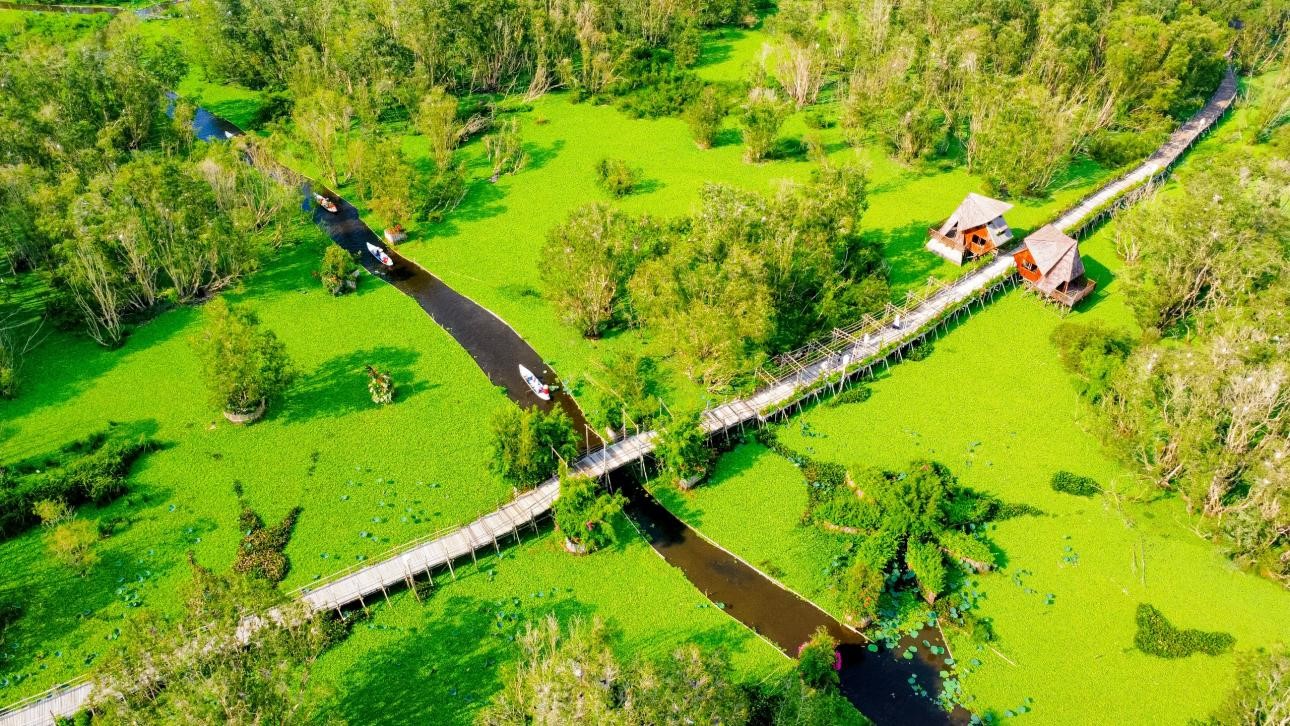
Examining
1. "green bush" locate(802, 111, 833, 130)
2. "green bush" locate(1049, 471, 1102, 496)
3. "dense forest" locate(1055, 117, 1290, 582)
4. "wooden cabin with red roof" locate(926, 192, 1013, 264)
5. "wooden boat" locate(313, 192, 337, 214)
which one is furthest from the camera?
"green bush" locate(802, 111, 833, 130)

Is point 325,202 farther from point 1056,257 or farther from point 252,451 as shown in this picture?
point 1056,257

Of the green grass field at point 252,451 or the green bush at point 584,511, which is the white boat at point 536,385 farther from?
the green bush at point 584,511

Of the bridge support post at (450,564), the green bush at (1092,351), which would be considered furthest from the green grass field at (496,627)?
the green bush at (1092,351)

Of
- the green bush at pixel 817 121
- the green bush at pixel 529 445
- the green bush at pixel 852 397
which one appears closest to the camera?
the green bush at pixel 529 445

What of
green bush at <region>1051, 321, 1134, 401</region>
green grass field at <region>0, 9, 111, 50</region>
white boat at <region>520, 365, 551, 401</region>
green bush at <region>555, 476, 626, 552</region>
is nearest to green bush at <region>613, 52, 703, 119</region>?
white boat at <region>520, 365, 551, 401</region>

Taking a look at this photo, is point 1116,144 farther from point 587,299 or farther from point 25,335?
point 25,335

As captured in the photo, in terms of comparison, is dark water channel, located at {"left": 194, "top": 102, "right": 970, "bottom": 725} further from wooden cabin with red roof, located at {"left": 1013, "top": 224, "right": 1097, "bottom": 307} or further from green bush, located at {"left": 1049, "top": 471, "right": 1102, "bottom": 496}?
wooden cabin with red roof, located at {"left": 1013, "top": 224, "right": 1097, "bottom": 307}

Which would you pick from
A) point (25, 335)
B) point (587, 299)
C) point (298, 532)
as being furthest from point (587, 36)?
point (298, 532)
